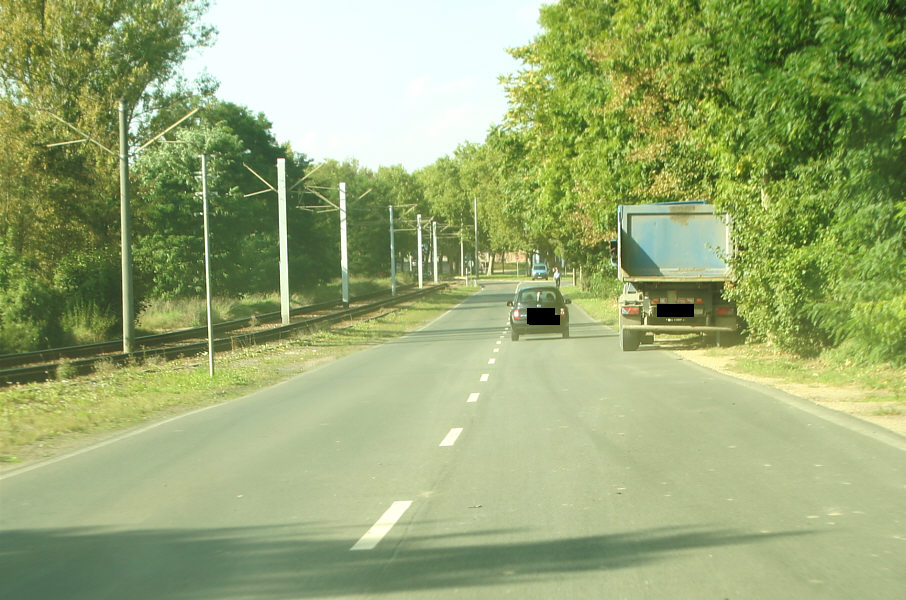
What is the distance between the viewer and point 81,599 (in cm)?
516

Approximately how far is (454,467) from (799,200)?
10.7m

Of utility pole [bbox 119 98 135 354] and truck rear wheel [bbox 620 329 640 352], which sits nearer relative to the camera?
truck rear wheel [bbox 620 329 640 352]

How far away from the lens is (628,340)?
23.0 meters

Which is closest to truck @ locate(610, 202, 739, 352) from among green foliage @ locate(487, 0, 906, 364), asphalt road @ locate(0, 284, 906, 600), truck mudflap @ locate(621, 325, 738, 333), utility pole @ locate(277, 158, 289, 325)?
truck mudflap @ locate(621, 325, 738, 333)

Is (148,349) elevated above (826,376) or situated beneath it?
situated beneath

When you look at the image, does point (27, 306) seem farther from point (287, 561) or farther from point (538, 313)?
point (287, 561)

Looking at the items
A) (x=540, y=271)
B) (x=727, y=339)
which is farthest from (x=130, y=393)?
(x=540, y=271)

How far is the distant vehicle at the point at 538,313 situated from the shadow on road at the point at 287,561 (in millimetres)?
21916

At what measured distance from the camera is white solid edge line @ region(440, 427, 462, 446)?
10.3m

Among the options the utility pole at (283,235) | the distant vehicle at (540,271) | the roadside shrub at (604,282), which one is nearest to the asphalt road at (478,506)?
the utility pole at (283,235)

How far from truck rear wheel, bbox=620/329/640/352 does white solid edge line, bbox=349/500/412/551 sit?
1610cm

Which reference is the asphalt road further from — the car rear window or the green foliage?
the car rear window

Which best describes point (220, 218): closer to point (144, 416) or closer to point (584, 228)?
point (584, 228)

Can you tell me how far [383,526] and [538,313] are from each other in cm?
2214
